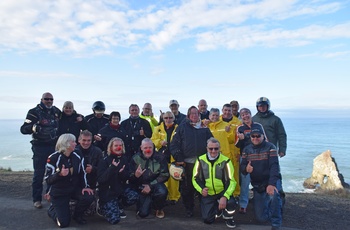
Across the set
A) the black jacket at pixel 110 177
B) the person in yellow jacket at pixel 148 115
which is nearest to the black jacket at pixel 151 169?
the black jacket at pixel 110 177

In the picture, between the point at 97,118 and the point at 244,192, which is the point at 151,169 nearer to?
the point at 244,192

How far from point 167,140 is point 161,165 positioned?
86 cm

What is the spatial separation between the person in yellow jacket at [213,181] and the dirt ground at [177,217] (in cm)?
28

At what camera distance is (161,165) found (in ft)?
21.7

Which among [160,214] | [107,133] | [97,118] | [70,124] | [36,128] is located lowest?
[160,214]

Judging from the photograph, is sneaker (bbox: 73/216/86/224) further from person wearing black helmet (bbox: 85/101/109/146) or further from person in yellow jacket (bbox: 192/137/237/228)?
person wearing black helmet (bbox: 85/101/109/146)

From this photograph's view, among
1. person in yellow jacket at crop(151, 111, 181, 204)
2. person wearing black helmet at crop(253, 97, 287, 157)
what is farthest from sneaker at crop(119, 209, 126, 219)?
person wearing black helmet at crop(253, 97, 287, 157)

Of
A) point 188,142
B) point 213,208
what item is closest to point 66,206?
point 188,142

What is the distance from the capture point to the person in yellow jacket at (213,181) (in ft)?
19.8

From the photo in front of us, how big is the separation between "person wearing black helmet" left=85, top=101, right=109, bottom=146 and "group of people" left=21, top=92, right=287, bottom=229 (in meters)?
0.37

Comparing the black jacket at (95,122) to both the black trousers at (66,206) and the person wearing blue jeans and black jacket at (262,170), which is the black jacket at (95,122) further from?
the person wearing blue jeans and black jacket at (262,170)

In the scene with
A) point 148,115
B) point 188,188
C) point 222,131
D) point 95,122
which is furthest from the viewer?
point 148,115

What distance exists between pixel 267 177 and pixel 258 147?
24.4 inches

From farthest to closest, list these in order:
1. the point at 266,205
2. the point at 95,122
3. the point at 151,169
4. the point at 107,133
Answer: the point at 95,122, the point at 107,133, the point at 151,169, the point at 266,205
